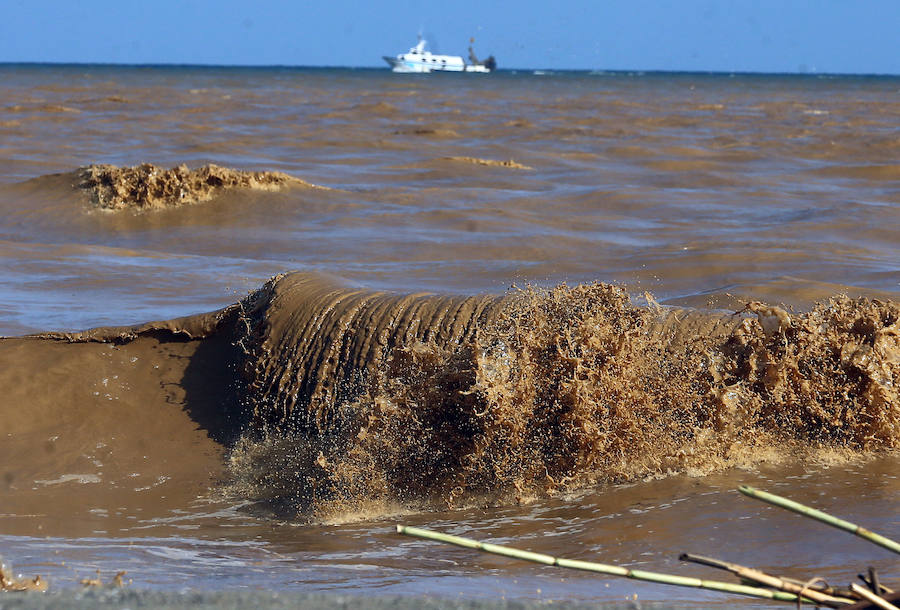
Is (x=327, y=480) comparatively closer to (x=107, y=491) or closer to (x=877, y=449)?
(x=107, y=491)

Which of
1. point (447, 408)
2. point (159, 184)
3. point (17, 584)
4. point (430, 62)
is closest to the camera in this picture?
point (17, 584)

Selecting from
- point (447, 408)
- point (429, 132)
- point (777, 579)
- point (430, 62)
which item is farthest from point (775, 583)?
point (430, 62)

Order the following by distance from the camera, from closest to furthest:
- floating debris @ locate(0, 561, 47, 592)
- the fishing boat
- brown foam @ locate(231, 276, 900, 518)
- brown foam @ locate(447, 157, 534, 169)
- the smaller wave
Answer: floating debris @ locate(0, 561, 47, 592), brown foam @ locate(231, 276, 900, 518), brown foam @ locate(447, 157, 534, 169), the smaller wave, the fishing boat

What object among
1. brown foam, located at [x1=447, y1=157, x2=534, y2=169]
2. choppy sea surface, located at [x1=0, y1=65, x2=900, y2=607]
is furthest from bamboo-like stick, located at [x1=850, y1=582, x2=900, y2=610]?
brown foam, located at [x1=447, y1=157, x2=534, y2=169]

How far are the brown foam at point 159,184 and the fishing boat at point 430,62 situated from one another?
9465 cm

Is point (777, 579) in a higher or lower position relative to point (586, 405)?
higher

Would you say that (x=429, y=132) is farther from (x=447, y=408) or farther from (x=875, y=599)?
(x=875, y=599)

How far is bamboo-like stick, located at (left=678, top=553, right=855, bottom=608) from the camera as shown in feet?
4.55

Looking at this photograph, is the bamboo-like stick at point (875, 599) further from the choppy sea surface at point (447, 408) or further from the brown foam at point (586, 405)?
the brown foam at point (586, 405)

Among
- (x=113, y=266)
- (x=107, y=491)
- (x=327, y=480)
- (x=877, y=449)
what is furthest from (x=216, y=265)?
(x=877, y=449)

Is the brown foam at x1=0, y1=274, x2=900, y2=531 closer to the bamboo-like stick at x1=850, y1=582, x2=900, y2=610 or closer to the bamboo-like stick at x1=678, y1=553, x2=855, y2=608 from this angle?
the bamboo-like stick at x1=678, y1=553, x2=855, y2=608

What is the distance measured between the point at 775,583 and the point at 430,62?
346 feet

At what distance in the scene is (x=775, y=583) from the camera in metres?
1.39

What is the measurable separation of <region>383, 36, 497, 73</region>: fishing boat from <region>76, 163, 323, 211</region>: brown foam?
94652 millimetres
